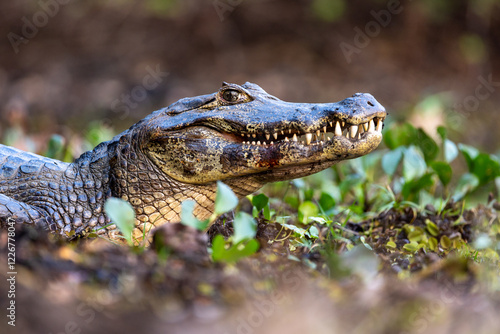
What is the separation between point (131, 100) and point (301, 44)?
4185mm

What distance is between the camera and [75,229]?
11.5ft

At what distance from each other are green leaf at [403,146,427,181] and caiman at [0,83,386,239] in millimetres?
1437

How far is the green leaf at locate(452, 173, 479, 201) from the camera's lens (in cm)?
458

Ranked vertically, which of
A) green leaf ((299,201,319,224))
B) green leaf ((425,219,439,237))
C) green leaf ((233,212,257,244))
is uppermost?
green leaf ((233,212,257,244))

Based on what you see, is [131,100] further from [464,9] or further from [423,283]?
[423,283]

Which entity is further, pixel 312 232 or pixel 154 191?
pixel 154 191

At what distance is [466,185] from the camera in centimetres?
459

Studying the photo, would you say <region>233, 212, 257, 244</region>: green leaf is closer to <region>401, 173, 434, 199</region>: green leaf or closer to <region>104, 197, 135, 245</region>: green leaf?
<region>104, 197, 135, 245</region>: green leaf

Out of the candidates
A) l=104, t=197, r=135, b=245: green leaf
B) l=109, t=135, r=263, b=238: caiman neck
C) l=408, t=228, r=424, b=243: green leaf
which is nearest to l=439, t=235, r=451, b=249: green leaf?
l=408, t=228, r=424, b=243: green leaf

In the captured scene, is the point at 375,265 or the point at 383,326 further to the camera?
the point at 375,265

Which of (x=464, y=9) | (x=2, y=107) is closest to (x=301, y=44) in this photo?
(x=464, y=9)

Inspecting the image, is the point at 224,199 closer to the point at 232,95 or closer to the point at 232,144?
the point at 232,144

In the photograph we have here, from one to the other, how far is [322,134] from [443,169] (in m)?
1.67

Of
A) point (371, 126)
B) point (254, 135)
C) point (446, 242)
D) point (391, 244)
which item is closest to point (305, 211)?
point (391, 244)
